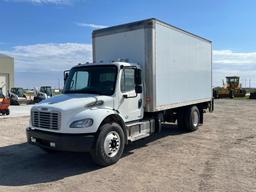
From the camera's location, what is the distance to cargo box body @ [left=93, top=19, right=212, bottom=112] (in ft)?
33.1

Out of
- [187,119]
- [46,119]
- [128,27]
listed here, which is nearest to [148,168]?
Answer: [46,119]

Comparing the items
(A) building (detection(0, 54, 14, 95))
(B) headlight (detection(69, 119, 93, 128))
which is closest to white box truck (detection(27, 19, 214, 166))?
(B) headlight (detection(69, 119, 93, 128))

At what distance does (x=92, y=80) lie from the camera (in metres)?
9.34

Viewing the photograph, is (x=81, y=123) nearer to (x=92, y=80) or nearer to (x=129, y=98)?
(x=92, y=80)

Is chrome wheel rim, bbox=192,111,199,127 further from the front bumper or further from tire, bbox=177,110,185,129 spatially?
the front bumper

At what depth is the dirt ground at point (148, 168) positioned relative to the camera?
6.65 m

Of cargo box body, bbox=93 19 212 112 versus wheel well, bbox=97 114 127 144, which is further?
cargo box body, bbox=93 19 212 112

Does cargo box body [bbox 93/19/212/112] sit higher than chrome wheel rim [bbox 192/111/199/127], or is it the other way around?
cargo box body [bbox 93/19/212/112]

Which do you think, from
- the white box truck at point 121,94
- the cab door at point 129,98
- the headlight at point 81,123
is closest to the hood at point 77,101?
the white box truck at point 121,94

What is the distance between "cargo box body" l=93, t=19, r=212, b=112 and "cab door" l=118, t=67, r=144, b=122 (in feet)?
1.62

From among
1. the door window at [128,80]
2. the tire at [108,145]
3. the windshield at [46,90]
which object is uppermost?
the door window at [128,80]

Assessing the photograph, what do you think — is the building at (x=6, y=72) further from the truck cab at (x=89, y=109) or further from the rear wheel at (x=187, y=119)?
the truck cab at (x=89, y=109)

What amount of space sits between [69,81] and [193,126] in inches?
235

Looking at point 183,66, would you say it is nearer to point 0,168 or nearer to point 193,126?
point 193,126
